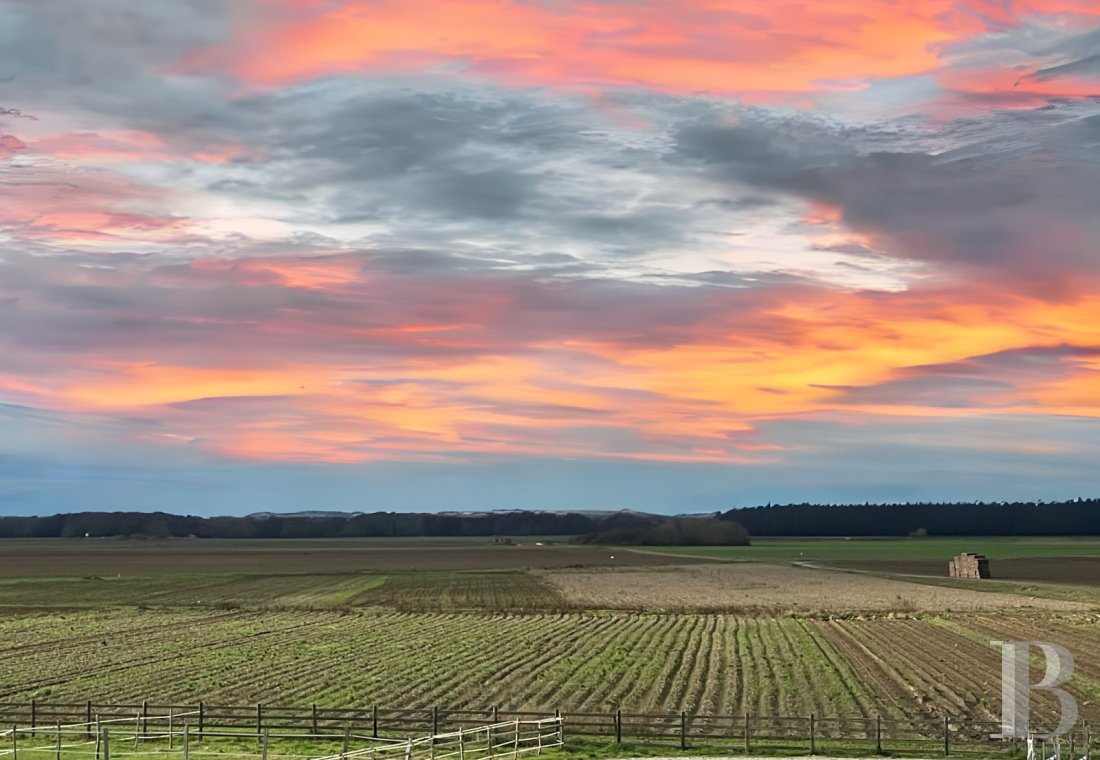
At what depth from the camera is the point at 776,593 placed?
10794 cm

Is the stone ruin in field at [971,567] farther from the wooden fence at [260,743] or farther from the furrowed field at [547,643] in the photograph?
the wooden fence at [260,743]

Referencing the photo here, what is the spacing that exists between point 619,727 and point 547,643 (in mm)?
26287

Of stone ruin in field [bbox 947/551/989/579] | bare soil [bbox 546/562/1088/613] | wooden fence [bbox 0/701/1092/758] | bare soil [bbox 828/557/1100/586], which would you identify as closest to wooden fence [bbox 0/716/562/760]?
wooden fence [bbox 0/701/1092/758]

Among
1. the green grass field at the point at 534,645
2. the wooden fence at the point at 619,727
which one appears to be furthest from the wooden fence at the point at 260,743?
the green grass field at the point at 534,645

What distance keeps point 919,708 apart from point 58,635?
49.6m

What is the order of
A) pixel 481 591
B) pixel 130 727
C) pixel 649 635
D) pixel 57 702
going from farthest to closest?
pixel 481 591
pixel 649 635
pixel 57 702
pixel 130 727

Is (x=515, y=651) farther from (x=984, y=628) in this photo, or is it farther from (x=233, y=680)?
(x=984, y=628)

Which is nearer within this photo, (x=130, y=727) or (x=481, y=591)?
(x=130, y=727)

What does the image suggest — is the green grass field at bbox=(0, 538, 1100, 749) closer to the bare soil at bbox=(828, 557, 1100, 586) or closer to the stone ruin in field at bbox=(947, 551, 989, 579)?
the stone ruin in field at bbox=(947, 551, 989, 579)

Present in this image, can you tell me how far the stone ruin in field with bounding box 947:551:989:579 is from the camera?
13088 centimetres

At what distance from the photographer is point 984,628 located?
239ft

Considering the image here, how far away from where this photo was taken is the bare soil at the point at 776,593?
299 ft

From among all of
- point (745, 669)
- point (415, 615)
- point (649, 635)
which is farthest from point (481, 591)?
point (745, 669)

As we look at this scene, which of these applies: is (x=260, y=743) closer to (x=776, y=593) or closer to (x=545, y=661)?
(x=545, y=661)
